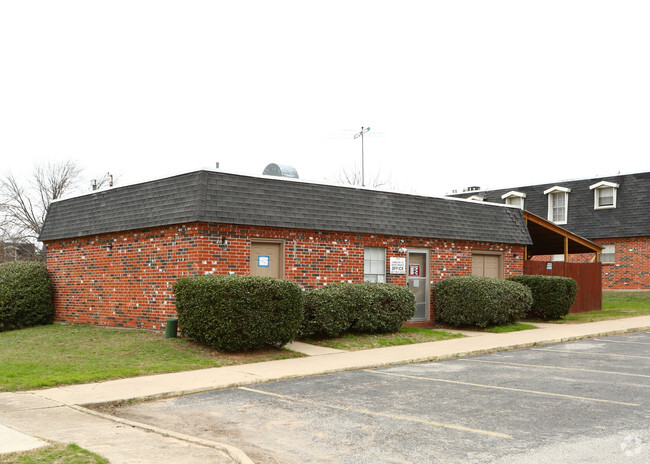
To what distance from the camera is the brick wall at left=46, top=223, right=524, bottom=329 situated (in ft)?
49.6

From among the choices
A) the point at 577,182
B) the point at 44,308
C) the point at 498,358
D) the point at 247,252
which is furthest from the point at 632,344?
the point at 577,182

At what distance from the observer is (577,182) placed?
115 ft

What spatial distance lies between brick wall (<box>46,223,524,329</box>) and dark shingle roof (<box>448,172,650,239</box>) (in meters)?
14.8

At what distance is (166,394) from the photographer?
934 cm

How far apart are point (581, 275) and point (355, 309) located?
11793 millimetres

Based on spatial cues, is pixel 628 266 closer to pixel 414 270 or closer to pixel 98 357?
pixel 414 270

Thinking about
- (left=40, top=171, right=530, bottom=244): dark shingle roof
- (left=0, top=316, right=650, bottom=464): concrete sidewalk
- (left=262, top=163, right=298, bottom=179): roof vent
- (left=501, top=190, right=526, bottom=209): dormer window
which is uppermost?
(left=501, top=190, right=526, bottom=209): dormer window

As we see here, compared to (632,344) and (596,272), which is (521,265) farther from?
(632,344)

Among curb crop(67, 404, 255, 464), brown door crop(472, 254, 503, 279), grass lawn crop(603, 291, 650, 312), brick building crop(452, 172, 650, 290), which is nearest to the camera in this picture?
curb crop(67, 404, 255, 464)

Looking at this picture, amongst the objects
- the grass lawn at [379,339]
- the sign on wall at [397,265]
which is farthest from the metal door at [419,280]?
the grass lawn at [379,339]

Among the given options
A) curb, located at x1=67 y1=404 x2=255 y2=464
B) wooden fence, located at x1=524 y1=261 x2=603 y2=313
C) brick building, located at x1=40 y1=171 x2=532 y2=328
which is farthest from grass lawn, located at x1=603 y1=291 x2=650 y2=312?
curb, located at x1=67 y1=404 x2=255 y2=464

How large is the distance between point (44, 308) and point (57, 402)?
11534mm

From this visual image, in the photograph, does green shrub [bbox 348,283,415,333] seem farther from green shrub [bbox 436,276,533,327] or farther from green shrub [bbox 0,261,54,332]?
green shrub [bbox 0,261,54,332]

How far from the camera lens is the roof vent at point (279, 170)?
62.0 ft
